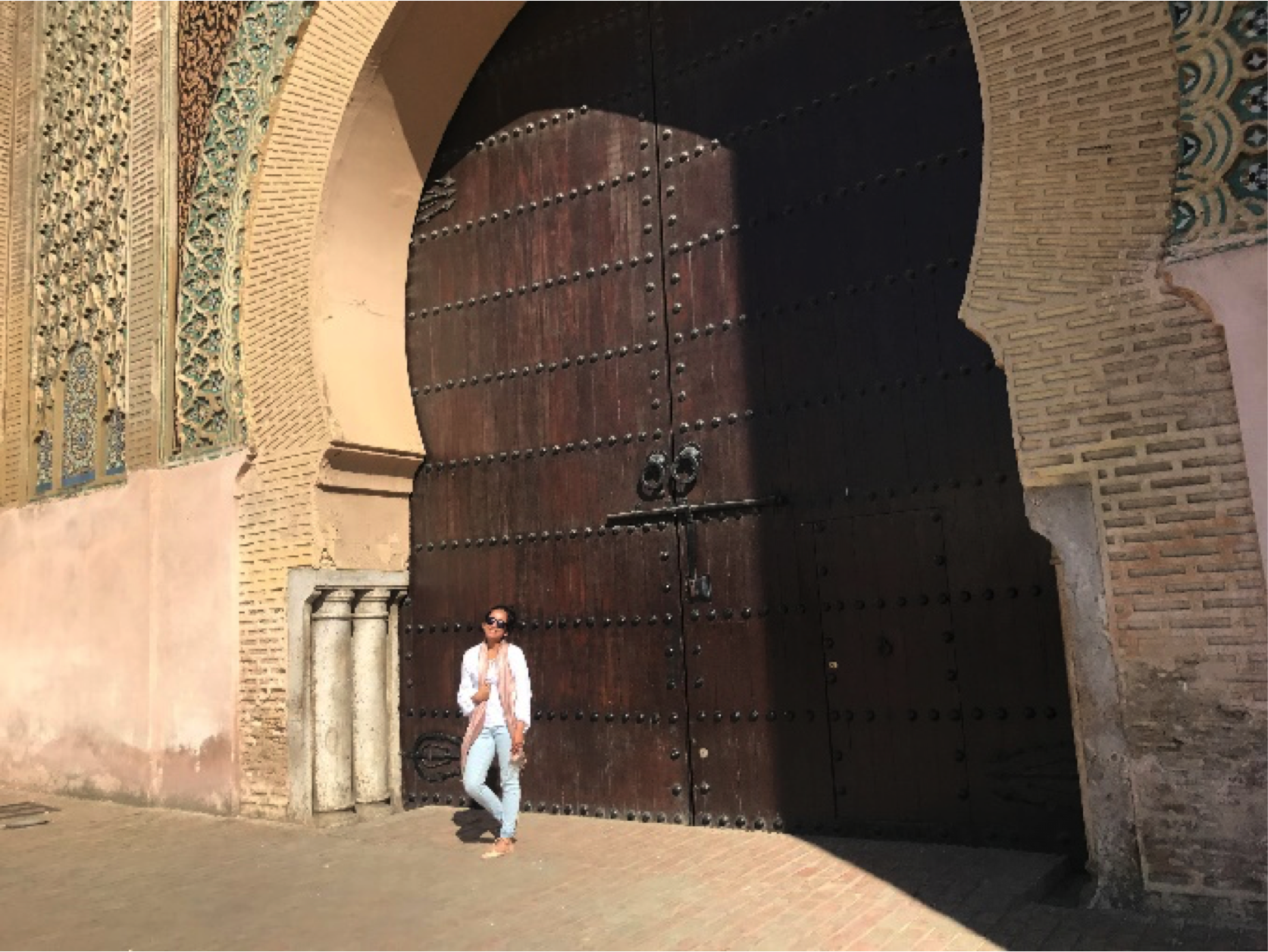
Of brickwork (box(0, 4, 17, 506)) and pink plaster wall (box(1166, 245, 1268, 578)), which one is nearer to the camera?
pink plaster wall (box(1166, 245, 1268, 578))

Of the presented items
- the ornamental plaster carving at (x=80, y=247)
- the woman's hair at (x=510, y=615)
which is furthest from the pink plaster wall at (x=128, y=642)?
the woman's hair at (x=510, y=615)

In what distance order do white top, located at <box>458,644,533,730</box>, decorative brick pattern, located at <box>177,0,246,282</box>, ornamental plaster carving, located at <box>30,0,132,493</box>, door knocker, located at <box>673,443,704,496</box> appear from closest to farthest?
white top, located at <box>458,644,533,730</box>, door knocker, located at <box>673,443,704,496</box>, decorative brick pattern, located at <box>177,0,246,282</box>, ornamental plaster carving, located at <box>30,0,132,493</box>

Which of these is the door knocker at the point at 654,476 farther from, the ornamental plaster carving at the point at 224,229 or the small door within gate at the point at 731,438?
the ornamental plaster carving at the point at 224,229

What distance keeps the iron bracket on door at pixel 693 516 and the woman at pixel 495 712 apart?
745 millimetres

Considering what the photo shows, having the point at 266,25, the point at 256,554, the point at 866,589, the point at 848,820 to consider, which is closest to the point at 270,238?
the point at 266,25

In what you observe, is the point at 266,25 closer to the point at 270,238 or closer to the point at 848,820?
the point at 270,238

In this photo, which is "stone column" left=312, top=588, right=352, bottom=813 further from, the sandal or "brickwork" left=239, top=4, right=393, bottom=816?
the sandal

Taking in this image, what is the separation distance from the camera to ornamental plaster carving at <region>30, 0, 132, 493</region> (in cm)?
593

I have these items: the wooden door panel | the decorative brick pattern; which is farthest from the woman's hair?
the decorative brick pattern

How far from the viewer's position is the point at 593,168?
4.83 m

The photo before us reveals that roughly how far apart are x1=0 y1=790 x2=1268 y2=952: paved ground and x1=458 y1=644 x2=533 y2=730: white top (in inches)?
19.3

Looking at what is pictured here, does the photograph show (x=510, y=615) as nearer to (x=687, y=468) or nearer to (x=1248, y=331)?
(x=687, y=468)

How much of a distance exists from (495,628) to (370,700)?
111cm

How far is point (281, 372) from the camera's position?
4.95 m
